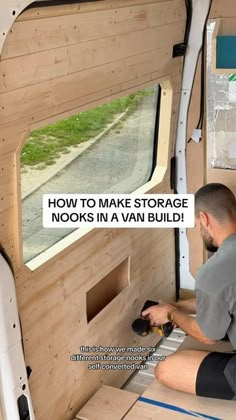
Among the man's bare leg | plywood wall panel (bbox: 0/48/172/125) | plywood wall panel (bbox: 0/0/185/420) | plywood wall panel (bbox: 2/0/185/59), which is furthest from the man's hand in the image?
plywood wall panel (bbox: 2/0/185/59)

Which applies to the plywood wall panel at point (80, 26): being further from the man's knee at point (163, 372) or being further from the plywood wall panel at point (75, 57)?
the man's knee at point (163, 372)

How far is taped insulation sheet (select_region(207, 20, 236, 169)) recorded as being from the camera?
350 centimetres

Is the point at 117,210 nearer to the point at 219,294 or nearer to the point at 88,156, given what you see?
the point at 88,156

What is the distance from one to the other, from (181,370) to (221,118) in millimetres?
1447

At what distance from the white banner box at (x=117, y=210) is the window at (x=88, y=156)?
4cm

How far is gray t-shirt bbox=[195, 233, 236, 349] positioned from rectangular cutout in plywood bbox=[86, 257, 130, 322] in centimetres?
53

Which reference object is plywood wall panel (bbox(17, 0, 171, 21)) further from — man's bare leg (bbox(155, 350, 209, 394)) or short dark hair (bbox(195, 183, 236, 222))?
man's bare leg (bbox(155, 350, 209, 394))

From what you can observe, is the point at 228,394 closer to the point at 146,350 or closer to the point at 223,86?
the point at 146,350

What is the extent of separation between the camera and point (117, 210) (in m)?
3.12

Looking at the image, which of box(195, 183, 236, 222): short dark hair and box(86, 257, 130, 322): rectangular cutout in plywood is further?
box(86, 257, 130, 322): rectangular cutout in plywood

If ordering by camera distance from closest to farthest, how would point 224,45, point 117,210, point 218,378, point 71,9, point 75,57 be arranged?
Answer: 1. point 71,9
2. point 75,57
3. point 218,378
4. point 117,210
5. point 224,45

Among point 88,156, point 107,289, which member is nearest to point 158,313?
point 107,289

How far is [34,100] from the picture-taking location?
219cm

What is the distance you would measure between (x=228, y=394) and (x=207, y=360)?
0.63ft
